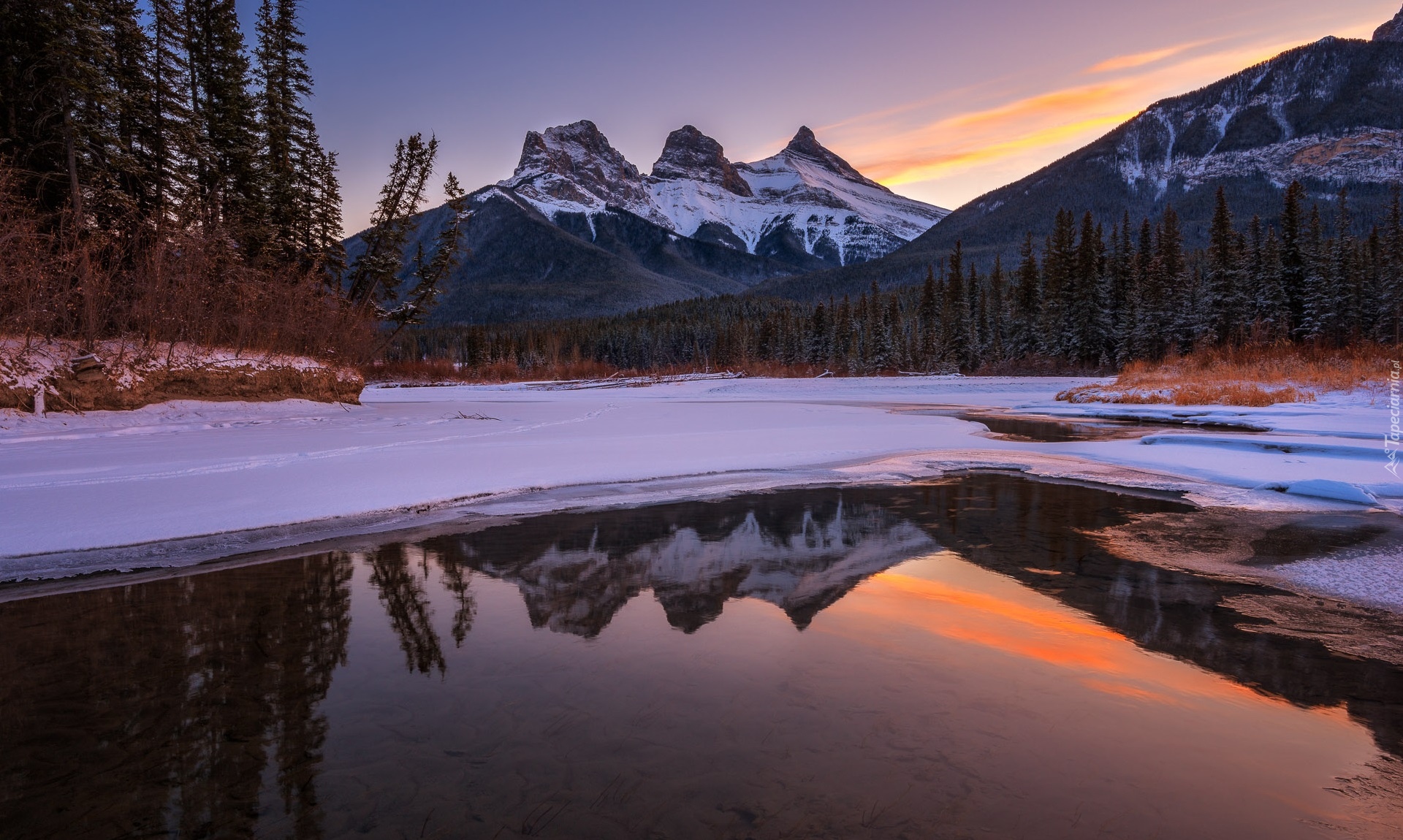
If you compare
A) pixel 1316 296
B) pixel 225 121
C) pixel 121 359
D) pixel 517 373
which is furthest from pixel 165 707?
pixel 517 373

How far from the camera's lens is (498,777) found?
3102 millimetres

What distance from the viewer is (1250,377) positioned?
2909 centimetres

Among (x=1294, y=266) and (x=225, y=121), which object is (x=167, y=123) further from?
(x=1294, y=266)

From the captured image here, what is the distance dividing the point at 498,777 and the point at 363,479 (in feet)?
28.6

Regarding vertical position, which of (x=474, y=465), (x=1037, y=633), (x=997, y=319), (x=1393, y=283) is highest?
(x=1393, y=283)

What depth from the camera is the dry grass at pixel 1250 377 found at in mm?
24016

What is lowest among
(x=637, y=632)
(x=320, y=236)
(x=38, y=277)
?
(x=637, y=632)

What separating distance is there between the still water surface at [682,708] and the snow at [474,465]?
6.78 ft

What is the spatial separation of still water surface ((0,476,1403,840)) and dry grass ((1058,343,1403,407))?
2459 cm

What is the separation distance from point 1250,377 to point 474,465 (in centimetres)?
3269

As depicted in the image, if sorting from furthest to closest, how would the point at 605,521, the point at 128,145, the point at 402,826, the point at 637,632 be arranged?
the point at 128,145
the point at 605,521
the point at 637,632
the point at 402,826

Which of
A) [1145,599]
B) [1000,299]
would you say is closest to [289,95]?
[1145,599]

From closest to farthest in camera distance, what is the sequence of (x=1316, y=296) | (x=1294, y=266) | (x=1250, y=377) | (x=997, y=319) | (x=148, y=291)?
(x=148, y=291)
(x=1250, y=377)
(x=1316, y=296)
(x=1294, y=266)
(x=997, y=319)

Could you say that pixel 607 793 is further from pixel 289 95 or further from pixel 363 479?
pixel 289 95
